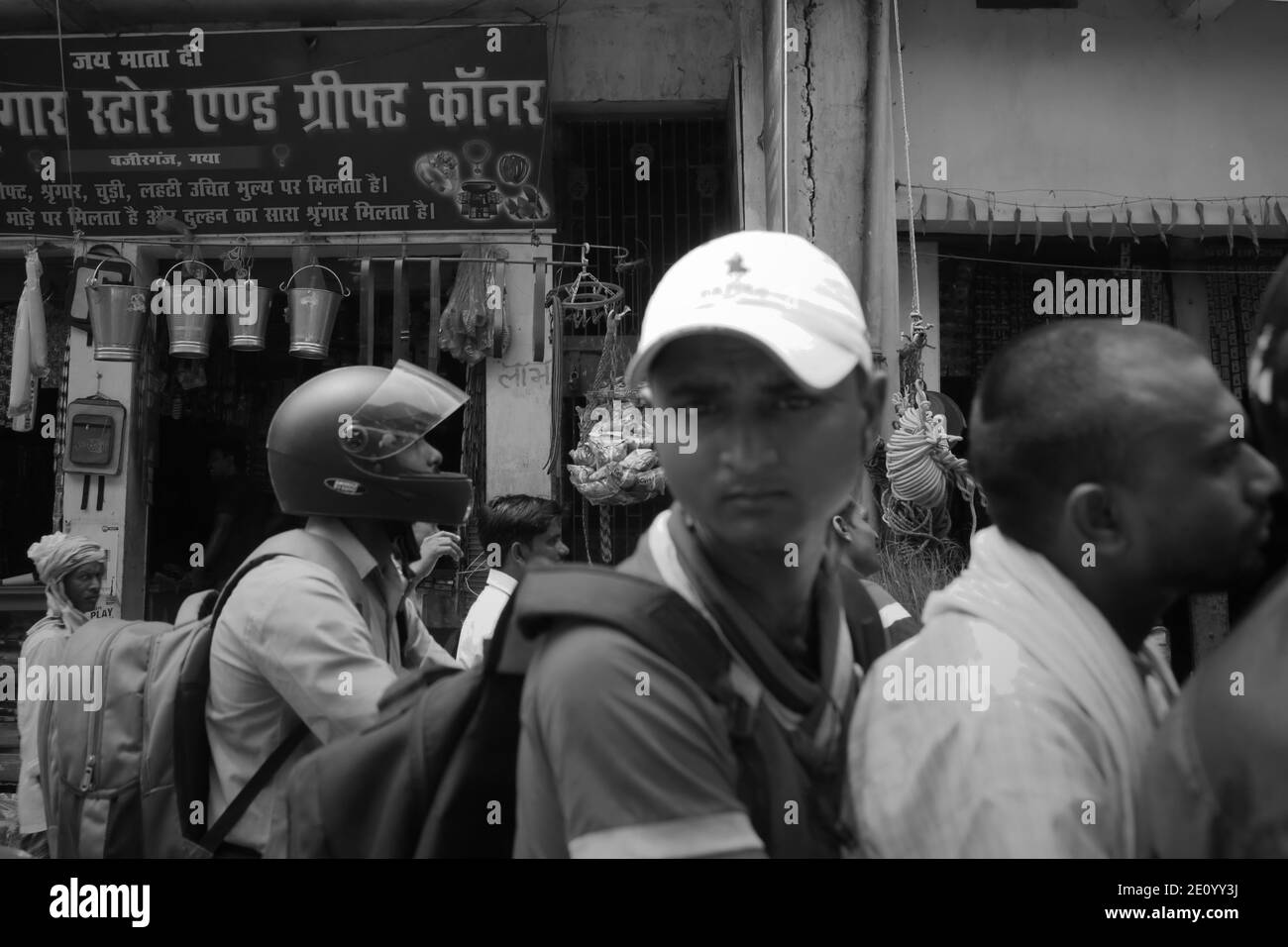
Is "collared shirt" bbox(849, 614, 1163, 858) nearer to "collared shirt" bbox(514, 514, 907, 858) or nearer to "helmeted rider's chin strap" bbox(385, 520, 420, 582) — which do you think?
"collared shirt" bbox(514, 514, 907, 858)

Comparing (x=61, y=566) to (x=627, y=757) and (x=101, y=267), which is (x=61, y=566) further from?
(x=627, y=757)

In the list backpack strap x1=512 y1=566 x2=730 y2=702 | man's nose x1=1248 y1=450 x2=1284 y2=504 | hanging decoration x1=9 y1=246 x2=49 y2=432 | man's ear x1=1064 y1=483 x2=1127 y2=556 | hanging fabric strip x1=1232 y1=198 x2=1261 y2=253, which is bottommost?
backpack strap x1=512 y1=566 x2=730 y2=702

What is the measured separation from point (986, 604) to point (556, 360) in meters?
5.69

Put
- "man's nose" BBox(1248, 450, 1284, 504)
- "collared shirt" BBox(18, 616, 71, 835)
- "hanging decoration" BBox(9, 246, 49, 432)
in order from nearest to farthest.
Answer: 1. "man's nose" BBox(1248, 450, 1284, 504)
2. "collared shirt" BBox(18, 616, 71, 835)
3. "hanging decoration" BBox(9, 246, 49, 432)

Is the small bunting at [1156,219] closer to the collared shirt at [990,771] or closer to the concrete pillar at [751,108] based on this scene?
the concrete pillar at [751,108]

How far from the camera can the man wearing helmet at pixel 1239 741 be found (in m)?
0.85

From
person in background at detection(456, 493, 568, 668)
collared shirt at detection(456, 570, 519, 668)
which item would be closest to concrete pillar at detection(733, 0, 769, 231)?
person in background at detection(456, 493, 568, 668)

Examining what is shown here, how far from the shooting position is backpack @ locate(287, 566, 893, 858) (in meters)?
1.05

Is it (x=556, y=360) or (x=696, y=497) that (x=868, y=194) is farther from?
(x=696, y=497)

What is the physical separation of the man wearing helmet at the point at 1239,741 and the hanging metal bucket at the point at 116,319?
6397 millimetres

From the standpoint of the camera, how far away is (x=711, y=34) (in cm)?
709
